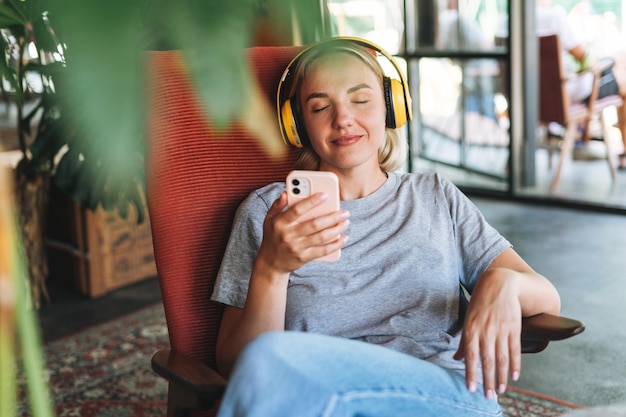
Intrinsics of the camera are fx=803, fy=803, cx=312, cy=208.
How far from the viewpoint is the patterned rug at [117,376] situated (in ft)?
7.91

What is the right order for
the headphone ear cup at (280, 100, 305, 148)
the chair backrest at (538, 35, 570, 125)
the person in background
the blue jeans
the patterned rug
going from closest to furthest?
the blue jeans
the headphone ear cup at (280, 100, 305, 148)
the patterned rug
the chair backrest at (538, 35, 570, 125)
the person in background

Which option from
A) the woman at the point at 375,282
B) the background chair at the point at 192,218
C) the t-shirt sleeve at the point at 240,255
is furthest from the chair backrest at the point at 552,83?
the t-shirt sleeve at the point at 240,255

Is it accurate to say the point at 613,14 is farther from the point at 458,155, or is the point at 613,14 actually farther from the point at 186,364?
the point at 186,364

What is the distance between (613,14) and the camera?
16.9ft

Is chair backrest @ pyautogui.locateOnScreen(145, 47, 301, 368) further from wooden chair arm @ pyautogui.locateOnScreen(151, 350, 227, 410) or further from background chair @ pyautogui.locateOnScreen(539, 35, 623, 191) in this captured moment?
background chair @ pyautogui.locateOnScreen(539, 35, 623, 191)

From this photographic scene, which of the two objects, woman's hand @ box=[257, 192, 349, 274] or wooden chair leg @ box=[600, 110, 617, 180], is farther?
wooden chair leg @ box=[600, 110, 617, 180]

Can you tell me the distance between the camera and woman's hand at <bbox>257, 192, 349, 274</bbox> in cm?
125

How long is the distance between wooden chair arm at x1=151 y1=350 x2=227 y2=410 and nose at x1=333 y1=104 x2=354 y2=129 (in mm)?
521

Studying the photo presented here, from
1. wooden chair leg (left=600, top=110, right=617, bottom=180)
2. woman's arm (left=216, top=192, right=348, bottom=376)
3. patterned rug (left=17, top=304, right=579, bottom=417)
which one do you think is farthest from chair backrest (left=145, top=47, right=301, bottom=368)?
wooden chair leg (left=600, top=110, right=617, bottom=180)

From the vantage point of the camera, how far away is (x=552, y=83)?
4781 mm

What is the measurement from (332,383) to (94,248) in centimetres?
246

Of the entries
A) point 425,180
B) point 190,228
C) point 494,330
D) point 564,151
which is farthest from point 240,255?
point 564,151

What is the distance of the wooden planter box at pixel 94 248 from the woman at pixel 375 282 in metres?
1.94

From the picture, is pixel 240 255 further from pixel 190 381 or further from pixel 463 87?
pixel 463 87
